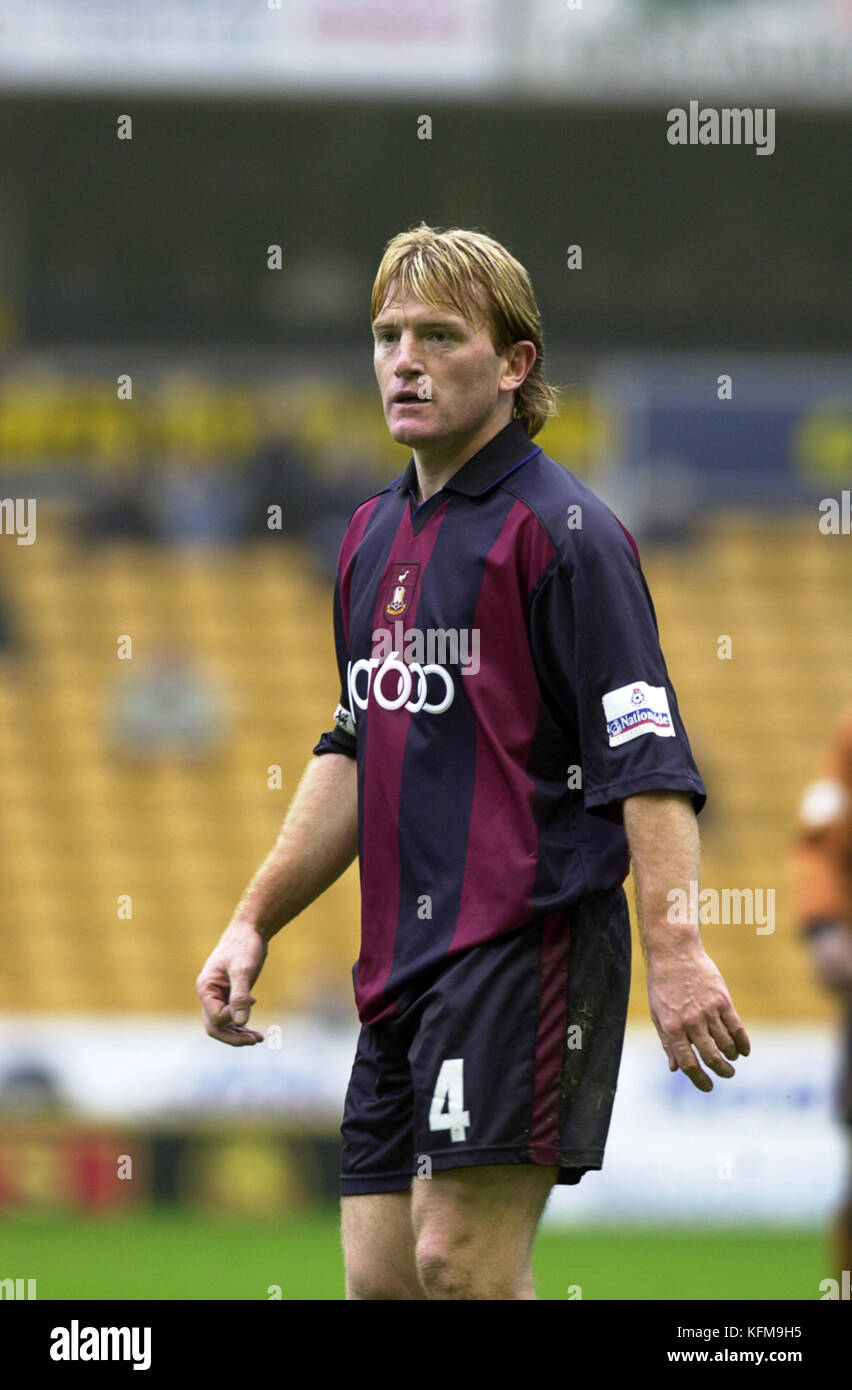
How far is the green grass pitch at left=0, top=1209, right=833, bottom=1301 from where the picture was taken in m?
8.00

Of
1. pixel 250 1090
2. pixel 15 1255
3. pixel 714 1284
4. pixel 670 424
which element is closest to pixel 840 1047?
pixel 714 1284

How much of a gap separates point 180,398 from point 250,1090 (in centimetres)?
550

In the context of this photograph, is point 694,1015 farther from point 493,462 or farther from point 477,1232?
point 493,462

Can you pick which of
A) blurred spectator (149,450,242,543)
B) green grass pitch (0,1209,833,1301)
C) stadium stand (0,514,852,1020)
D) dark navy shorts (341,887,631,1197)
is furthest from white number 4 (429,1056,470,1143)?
blurred spectator (149,450,242,543)

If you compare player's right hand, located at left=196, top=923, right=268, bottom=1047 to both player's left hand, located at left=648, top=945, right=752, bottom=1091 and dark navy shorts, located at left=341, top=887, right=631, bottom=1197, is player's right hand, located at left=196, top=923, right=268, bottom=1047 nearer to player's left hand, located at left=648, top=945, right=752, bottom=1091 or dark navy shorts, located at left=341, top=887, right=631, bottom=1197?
dark navy shorts, located at left=341, top=887, right=631, bottom=1197

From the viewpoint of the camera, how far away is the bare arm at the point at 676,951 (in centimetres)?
293

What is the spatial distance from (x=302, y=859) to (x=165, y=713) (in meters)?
10.4

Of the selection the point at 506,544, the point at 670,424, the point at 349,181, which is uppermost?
the point at 349,181

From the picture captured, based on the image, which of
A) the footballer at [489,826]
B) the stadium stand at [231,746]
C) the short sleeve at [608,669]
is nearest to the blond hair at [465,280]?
the footballer at [489,826]

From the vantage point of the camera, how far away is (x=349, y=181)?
1521 centimetres

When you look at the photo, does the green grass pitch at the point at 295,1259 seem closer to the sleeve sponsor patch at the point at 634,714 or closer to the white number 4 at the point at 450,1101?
the white number 4 at the point at 450,1101

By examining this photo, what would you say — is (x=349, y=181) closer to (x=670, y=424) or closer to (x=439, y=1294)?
(x=670, y=424)
